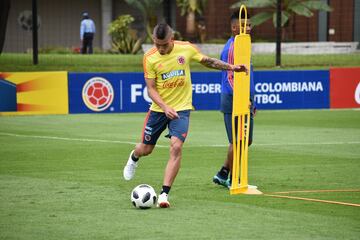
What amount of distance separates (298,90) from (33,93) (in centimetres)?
650

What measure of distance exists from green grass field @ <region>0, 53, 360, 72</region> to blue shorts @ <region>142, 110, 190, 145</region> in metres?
14.2

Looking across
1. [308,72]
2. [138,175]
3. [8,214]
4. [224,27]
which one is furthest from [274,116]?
[224,27]

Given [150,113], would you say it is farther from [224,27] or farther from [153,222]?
[224,27]

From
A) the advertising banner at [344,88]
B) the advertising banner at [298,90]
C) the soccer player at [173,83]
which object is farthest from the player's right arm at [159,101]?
the advertising banner at [344,88]

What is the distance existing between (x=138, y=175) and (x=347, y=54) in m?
17.1

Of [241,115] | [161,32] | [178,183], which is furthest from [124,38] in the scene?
[161,32]

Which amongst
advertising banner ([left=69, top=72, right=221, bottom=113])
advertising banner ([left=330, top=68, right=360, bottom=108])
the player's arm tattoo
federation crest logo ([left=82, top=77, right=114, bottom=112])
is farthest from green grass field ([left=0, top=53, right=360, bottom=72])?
the player's arm tattoo

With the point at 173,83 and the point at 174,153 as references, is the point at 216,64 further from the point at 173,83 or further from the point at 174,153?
the point at 174,153

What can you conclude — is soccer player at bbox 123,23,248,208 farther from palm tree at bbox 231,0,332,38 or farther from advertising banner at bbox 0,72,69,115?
palm tree at bbox 231,0,332,38

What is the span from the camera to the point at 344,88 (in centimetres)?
2331

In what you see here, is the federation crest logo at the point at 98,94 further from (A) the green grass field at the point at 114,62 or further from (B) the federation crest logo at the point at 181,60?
(B) the federation crest logo at the point at 181,60

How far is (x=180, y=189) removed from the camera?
37.6 ft

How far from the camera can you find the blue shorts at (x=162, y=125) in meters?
10.4

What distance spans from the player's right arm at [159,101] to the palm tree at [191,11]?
92.6ft
